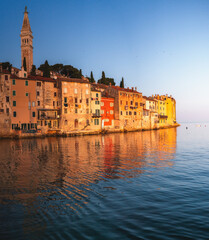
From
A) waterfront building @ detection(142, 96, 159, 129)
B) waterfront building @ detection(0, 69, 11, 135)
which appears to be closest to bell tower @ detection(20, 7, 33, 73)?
waterfront building @ detection(0, 69, 11, 135)

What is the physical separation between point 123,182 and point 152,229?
529cm

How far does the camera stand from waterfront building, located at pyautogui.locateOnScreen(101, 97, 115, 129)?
6438 cm

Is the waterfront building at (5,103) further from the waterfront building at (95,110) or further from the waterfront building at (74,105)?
the waterfront building at (95,110)

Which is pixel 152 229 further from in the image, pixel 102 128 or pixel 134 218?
pixel 102 128

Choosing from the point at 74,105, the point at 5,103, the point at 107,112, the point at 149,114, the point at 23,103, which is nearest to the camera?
the point at 5,103

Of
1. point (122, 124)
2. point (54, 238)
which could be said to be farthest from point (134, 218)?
point (122, 124)

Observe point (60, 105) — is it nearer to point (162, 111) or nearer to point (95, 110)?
point (95, 110)

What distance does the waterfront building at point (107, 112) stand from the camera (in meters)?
64.4

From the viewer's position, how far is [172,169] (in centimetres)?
1545

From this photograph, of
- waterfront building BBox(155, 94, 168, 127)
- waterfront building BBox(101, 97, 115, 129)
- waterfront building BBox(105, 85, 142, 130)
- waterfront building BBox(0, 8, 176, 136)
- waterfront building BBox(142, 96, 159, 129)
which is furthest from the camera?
waterfront building BBox(155, 94, 168, 127)

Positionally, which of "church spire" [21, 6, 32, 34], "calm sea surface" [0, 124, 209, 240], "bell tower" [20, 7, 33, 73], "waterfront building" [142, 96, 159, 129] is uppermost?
"church spire" [21, 6, 32, 34]

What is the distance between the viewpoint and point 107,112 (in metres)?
65.6

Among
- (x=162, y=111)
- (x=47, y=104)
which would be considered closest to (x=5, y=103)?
(x=47, y=104)

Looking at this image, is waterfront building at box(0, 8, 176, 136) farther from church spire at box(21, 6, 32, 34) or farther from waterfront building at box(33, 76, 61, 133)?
church spire at box(21, 6, 32, 34)
